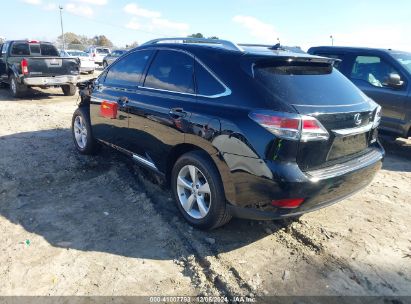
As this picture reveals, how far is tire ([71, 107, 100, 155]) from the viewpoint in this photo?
550 cm

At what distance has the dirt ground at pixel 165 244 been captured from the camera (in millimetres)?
2848

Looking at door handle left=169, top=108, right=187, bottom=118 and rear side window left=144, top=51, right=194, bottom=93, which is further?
rear side window left=144, top=51, right=194, bottom=93

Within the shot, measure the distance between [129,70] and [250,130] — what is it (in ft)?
7.40

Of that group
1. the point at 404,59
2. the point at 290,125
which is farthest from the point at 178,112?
the point at 404,59

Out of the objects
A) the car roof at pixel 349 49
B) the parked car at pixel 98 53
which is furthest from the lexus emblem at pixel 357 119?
the parked car at pixel 98 53

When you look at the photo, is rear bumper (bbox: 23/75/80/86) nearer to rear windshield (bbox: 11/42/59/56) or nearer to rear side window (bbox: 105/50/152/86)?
rear windshield (bbox: 11/42/59/56)

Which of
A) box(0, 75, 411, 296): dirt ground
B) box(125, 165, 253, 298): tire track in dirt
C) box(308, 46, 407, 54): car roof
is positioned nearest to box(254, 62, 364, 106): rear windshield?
box(0, 75, 411, 296): dirt ground

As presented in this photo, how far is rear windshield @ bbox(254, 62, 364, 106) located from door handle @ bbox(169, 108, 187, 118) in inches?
31.7

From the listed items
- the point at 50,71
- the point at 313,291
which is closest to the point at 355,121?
the point at 313,291

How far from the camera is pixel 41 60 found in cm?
1084

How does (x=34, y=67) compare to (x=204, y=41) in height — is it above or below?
below

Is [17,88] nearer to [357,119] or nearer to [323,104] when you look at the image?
[323,104]

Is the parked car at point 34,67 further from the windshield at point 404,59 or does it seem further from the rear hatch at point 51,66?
the windshield at point 404,59

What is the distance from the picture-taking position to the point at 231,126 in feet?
9.91
